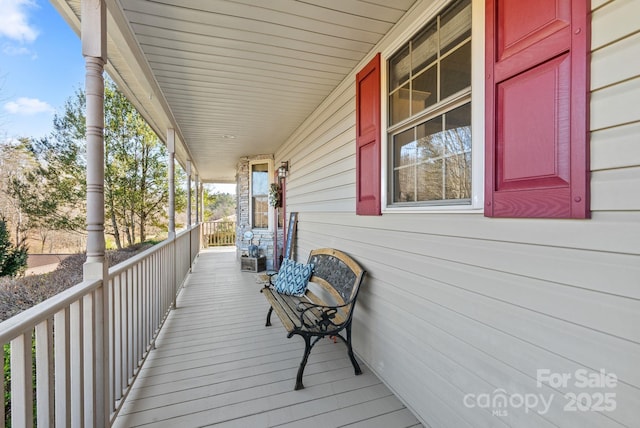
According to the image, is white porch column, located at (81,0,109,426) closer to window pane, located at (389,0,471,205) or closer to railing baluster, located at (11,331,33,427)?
railing baluster, located at (11,331,33,427)

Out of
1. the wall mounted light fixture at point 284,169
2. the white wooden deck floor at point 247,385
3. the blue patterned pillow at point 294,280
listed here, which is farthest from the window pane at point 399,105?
the wall mounted light fixture at point 284,169

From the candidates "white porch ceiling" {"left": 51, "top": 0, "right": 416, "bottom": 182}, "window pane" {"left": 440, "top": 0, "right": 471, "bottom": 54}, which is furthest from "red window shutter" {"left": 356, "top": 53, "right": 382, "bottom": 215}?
"window pane" {"left": 440, "top": 0, "right": 471, "bottom": 54}

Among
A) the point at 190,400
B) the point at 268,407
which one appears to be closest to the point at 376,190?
the point at 268,407

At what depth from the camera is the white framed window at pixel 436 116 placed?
1.56 meters

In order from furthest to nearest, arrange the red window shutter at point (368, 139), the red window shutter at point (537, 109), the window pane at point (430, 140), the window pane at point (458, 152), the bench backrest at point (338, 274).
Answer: the bench backrest at point (338, 274), the red window shutter at point (368, 139), the window pane at point (430, 140), the window pane at point (458, 152), the red window shutter at point (537, 109)

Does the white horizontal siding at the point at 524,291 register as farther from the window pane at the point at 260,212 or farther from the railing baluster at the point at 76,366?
the window pane at the point at 260,212

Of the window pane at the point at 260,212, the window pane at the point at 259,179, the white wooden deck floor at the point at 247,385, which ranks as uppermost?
the window pane at the point at 259,179

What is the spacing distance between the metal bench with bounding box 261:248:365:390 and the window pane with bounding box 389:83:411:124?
1.28 m

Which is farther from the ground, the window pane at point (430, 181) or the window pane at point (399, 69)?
the window pane at point (399, 69)

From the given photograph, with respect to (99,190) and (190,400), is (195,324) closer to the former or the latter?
(190,400)

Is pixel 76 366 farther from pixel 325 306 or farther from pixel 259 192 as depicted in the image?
pixel 259 192

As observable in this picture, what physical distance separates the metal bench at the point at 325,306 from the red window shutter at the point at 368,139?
602 millimetres

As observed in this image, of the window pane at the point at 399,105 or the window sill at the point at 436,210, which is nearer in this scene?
the window sill at the point at 436,210

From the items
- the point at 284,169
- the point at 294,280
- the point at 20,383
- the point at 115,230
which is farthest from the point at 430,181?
the point at 115,230
